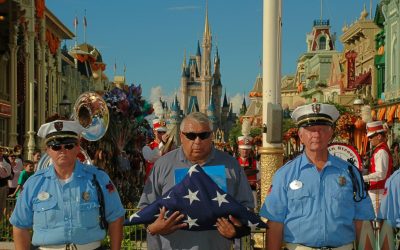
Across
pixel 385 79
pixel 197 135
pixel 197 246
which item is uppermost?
pixel 385 79

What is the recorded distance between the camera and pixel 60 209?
16.3 feet

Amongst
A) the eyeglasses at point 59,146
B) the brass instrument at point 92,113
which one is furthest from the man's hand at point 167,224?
the brass instrument at point 92,113

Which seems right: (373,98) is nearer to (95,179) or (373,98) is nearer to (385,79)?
(385,79)

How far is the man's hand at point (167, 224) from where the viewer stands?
4.90 m

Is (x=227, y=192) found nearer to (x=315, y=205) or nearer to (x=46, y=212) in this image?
(x=315, y=205)

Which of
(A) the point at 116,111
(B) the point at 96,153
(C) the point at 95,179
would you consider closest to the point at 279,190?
(C) the point at 95,179

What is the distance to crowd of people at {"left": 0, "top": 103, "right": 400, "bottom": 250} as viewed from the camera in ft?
16.0

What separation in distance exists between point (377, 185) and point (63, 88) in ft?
169

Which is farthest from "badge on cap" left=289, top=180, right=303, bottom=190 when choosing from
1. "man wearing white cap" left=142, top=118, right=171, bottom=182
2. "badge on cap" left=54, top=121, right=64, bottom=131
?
"man wearing white cap" left=142, top=118, right=171, bottom=182

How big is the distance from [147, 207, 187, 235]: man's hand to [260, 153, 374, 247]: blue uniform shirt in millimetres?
652

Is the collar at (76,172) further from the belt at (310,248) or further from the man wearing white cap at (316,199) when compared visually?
the belt at (310,248)

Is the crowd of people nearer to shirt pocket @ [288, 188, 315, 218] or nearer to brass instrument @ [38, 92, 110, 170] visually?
shirt pocket @ [288, 188, 315, 218]

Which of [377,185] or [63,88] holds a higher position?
[63,88]

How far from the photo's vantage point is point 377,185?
972 centimetres
